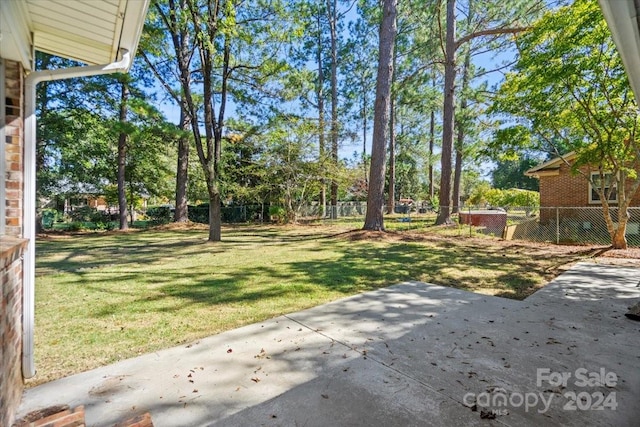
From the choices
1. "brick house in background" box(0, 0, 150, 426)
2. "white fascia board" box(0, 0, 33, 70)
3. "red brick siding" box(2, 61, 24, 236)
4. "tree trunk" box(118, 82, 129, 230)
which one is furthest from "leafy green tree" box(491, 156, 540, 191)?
"red brick siding" box(2, 61, 24, 236)

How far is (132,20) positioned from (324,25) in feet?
76.2

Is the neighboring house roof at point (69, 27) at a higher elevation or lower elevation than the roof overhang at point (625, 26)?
higher

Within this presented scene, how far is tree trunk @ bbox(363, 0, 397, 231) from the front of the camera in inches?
429

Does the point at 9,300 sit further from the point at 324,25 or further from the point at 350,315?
the point at 324,25

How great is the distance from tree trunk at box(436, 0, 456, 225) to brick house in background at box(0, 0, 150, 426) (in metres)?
13.5

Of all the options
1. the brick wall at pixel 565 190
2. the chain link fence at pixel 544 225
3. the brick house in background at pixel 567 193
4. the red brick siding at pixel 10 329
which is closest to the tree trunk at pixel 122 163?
the chain link fence at pixel 544 225

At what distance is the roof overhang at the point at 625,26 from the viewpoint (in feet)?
4.62

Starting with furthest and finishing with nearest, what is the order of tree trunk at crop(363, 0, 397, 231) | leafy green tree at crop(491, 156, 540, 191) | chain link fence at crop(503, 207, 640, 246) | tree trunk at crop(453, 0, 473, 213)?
leafy green tree at crop(491, 156, 540, 191) → tree trunk at crop(453, 0, 473, 213) → chain link fence at crop(503, 207, 640, 246) → tree trunk at crop(363, 0, 397, 231)

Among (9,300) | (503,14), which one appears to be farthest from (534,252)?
(503,14)

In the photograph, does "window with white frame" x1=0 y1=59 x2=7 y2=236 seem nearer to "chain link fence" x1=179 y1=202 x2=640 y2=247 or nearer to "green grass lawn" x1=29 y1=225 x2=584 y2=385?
"green grass lawn" x1=29 y1=225 x2=584 y2=385

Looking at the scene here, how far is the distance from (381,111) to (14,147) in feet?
34.8

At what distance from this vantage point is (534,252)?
8523mm

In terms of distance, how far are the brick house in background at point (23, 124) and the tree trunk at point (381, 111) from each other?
9705mm

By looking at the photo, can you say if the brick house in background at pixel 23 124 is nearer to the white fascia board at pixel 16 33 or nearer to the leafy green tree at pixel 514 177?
the white fascia board at pixel 16 33
